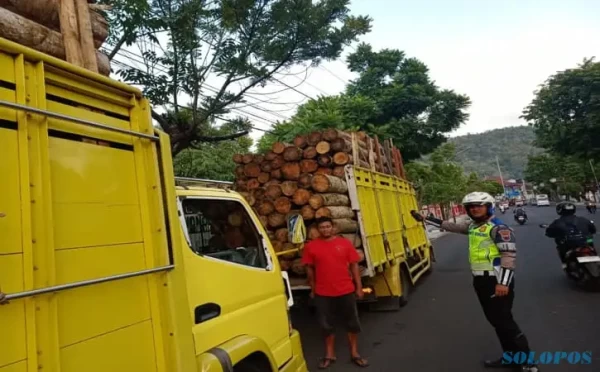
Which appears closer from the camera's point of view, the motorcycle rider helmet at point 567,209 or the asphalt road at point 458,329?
the asphalt road at point 458,329

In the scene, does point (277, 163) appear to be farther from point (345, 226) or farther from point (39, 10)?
point (39, 10)

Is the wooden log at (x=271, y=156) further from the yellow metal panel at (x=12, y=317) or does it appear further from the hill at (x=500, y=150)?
the hill at (x=500, y=150)

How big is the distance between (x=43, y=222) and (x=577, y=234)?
7.66 m

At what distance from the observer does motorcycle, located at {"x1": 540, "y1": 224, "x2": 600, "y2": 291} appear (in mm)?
6719

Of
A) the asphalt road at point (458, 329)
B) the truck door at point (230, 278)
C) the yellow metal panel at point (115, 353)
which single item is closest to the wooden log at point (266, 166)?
the asphalt road at point (458, 329)

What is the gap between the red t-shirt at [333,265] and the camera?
14.7 feet

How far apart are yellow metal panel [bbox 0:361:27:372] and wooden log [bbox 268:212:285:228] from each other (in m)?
4.58

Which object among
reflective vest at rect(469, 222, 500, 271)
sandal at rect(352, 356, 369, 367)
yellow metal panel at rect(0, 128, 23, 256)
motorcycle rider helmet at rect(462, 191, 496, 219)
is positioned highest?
yellow metal panel at rect(0, 128, 23, 256)

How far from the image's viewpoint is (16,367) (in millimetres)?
1364

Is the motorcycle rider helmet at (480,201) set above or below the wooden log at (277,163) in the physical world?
below

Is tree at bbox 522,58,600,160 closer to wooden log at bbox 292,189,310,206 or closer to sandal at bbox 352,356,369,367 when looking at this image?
wooden log at bbox 292,189,310,206

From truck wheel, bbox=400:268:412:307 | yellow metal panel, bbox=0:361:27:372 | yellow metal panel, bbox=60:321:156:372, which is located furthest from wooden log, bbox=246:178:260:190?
yellow metal panel, bbox=0:361:27:372

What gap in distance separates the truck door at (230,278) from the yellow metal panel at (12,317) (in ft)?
2.73

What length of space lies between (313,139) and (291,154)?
406 millimetres
